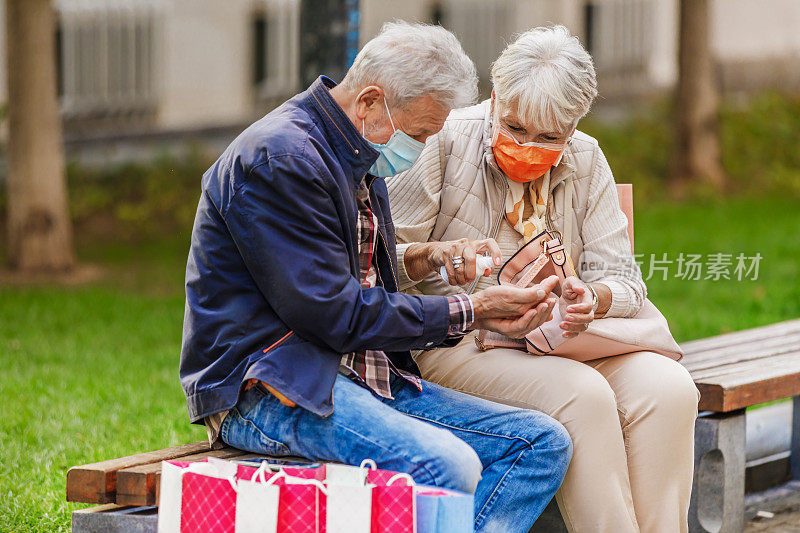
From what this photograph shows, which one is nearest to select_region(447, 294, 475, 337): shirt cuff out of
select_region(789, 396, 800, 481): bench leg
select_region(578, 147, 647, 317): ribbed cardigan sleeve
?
select_region(578, 147, 647, 317): ribbed cardigan sleeve

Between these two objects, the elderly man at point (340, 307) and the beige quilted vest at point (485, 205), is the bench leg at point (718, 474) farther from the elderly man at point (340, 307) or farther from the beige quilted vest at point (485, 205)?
the elderly man at point (340, 307)

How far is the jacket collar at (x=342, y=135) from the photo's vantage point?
2867 mm

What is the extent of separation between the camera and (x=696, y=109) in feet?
40.4

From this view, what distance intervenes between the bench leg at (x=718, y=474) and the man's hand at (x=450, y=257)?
3.43ft

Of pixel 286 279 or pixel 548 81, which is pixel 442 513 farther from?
pixel 548 81

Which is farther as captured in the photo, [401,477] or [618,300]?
[618,300]

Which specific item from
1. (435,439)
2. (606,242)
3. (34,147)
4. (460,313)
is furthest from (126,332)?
(435,439)

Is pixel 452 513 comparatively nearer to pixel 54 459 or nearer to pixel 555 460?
pixel 555 460

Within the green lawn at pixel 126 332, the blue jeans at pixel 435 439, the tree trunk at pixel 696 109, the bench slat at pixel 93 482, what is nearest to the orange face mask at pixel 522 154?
the blue jeans at pixel 435 439

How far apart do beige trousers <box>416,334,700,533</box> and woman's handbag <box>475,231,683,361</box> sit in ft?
0.12

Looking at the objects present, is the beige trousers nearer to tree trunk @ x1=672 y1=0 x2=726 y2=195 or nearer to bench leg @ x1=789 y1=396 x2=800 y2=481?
bench leg @ x1=789 y1=396 x2=800 y2=481

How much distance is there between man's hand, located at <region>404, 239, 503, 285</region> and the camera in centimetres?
317

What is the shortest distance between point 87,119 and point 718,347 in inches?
471

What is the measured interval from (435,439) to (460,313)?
37cm
